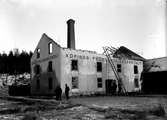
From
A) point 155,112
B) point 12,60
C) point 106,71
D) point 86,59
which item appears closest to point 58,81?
point 86,59

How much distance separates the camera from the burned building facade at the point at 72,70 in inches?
958

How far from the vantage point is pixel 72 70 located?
2477cm

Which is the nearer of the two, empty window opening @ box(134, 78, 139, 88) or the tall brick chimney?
the tall brick chimney

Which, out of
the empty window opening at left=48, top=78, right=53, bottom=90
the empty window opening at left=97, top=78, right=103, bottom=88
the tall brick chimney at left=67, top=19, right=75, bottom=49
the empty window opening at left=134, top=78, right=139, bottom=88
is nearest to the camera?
the empty window opening at left=48, top=78, right=53, bottom=90

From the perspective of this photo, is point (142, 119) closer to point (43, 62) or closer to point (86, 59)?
point (86, 59)

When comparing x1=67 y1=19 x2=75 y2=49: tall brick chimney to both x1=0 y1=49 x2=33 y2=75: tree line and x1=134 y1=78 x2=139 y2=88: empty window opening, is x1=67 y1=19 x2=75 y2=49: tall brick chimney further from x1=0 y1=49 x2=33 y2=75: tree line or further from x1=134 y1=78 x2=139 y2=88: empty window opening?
x1=0 y1=49 x2=33 y2=75: tree line

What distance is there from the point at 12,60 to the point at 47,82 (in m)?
46.0

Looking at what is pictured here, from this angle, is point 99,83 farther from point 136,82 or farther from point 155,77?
point 155,77

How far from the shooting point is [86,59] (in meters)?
26.2

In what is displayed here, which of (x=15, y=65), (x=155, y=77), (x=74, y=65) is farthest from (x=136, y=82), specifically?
(x=15, y=65)

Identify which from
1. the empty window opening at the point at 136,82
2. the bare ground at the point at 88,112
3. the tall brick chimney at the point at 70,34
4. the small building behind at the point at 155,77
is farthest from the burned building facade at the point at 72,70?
the bare ground at the point at 88,112

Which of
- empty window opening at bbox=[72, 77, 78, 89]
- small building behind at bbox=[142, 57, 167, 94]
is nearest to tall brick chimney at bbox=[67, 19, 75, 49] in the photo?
empty window opening at bbox=[72, 77, 78, 89]

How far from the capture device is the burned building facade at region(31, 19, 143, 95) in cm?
2433

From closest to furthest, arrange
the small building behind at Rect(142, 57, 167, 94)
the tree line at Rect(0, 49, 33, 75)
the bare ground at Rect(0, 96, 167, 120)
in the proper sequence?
the bare ground at Rect(0, 96, 167, 120), the small building behind at Rect(142, 57, 167, 94), the tree line at Rect(0, 49, 33, 75)
